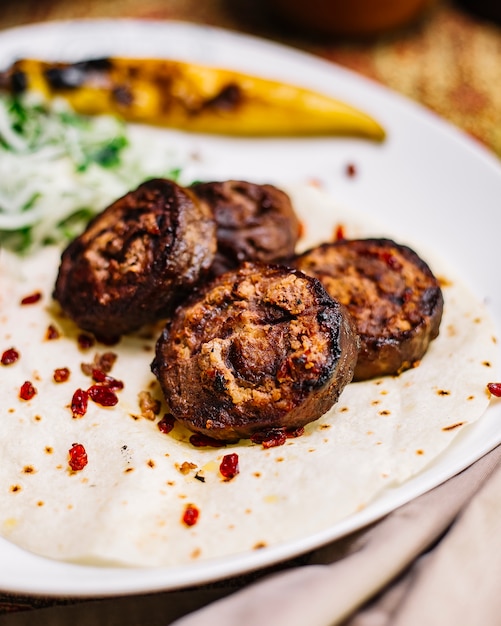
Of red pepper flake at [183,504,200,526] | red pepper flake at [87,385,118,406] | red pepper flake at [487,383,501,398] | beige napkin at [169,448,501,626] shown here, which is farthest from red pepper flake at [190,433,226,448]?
red pepper flake at [487,383,501,398]

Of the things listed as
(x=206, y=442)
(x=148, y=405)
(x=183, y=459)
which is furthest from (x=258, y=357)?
(x=148, y=405)

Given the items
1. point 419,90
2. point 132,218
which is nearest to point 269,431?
point 132,218

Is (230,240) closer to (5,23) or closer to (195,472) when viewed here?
(195,472)

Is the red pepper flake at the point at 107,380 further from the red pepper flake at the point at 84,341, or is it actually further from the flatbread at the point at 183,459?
the red pepper flake at the point at 84,341

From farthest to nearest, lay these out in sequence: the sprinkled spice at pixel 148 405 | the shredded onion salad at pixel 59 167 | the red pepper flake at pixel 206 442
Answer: the shredded onion salad at pixel 59 167 < the sprinkled spice at pixel 148 405 < the red pepper flake at pixel 206 442

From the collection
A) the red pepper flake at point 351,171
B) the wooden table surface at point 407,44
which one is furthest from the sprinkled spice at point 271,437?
the wooden table surface at point 407,44

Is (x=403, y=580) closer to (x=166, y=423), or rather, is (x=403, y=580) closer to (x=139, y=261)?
(x=166, y=423)
